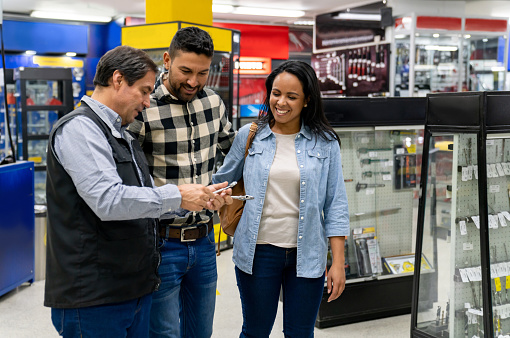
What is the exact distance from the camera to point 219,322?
4.30 meters

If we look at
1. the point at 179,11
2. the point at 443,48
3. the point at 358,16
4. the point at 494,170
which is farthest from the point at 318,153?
the point at 358,16

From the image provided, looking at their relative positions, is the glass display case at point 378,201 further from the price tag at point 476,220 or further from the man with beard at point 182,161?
the man with beard at point 182,161

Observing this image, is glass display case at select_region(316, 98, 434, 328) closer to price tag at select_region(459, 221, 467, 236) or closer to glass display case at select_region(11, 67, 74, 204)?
price tag at select_region(459, 221, 467, 236)

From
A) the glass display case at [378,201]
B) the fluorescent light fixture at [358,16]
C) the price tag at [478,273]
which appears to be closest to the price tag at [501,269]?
the price tag at [478,273]

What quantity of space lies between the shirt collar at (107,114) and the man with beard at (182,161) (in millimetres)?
396

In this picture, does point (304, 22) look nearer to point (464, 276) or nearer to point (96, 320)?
point (464, 276)

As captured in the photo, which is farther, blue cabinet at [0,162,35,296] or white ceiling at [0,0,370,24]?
white ceiling at [0,0,370,24]

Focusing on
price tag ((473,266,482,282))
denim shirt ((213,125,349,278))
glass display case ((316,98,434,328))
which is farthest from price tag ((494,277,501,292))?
denim shirt ((213,125,349,278))

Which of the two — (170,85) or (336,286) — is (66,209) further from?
(336,286)

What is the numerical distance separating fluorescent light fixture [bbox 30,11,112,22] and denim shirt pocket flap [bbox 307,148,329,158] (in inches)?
453

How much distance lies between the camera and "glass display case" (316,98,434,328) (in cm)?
423

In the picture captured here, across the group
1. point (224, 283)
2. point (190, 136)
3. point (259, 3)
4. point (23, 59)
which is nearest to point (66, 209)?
point (190, 136)

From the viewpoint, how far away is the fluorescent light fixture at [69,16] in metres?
12.5

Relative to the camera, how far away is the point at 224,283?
5.29m
